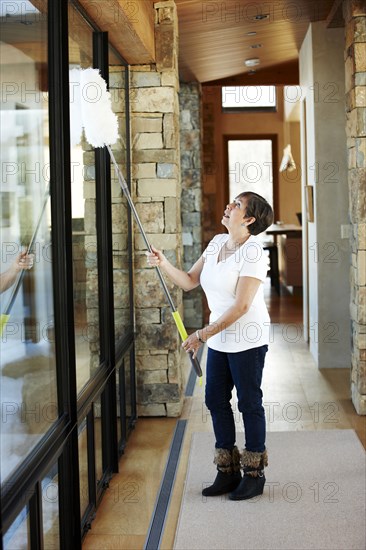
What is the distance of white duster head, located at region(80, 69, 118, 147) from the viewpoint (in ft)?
11.8

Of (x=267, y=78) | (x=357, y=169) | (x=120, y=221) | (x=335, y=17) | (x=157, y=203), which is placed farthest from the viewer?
(x=267, y=78)

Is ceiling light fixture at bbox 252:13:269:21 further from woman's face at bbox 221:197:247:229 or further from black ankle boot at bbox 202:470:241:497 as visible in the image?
black ankle boot at bbox 202:470:241:497

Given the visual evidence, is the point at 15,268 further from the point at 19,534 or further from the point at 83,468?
the point at 83,468

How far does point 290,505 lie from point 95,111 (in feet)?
6.74

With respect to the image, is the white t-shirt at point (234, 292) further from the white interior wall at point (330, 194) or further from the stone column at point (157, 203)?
the white interior wall at point (330, 194)

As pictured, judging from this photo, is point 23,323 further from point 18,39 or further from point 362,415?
point 362,415

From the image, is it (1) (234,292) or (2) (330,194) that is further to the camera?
(2) (330,194)

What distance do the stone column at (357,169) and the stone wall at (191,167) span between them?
3.69 m

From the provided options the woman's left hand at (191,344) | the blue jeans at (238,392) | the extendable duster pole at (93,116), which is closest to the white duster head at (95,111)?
the extendable duster pole at (93,116)

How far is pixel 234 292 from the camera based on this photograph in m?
3.85

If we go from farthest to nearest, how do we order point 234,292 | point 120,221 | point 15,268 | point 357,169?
point 357,169, point 120,221, point 234,292, point 15,268

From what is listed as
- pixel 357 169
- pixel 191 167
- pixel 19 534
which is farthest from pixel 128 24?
pixel 191 167

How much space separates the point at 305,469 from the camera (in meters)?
4.51

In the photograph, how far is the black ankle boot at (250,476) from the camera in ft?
13.2
